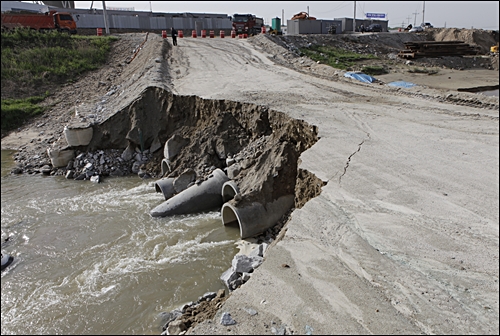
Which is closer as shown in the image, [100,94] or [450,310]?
[450,310]

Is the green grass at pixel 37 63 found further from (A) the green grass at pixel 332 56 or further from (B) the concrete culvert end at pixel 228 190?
(A) the green grass at pixel 332 56

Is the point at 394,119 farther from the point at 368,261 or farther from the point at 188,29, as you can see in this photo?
the point at 188,29

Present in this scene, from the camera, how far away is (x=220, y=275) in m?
7.48

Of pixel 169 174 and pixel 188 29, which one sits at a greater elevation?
pixel 188 29

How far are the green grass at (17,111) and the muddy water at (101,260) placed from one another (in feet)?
24.4

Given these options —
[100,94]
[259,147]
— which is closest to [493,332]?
[259,147]

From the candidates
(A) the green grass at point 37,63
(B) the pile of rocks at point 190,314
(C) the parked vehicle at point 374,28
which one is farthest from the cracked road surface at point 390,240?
(C) the parked vehicle at point 374,28

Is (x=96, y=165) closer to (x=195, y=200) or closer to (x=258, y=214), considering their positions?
(x=195, y=200)

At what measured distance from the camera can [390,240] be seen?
16.7ft

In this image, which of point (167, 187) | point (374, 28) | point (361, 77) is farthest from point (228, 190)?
point (374, 28)

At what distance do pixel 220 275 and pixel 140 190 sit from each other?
5.50 m

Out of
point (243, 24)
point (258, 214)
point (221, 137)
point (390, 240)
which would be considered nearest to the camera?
point (390, 240)

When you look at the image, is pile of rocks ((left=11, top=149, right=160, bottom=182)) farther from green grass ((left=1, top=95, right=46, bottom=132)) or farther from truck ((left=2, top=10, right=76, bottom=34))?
truck ((left=2, top=10, right=76, bottom=34))

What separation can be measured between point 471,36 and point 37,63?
3860 cm
